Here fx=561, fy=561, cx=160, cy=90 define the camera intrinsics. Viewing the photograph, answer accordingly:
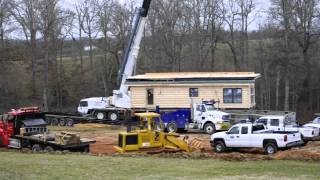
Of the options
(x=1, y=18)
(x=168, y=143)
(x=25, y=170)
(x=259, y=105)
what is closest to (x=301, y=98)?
(x=259, y=105)

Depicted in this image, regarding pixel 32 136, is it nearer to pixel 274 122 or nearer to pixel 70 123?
pixel 274 122

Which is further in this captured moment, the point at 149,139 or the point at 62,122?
the point at 62,122

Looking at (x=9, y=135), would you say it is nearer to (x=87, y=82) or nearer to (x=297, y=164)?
(x=297, y=164)

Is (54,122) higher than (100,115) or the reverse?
the reverse

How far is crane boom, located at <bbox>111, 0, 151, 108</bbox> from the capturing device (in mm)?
45875

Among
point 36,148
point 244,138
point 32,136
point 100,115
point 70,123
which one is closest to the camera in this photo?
point 36,148

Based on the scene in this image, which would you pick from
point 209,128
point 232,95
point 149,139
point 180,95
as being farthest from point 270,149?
point 180,95

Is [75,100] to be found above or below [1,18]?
below

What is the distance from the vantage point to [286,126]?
32.1m

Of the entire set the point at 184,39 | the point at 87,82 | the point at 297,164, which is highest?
the point at 184,39

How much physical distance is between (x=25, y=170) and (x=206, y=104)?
25.7m

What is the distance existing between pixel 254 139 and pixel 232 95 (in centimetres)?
1915

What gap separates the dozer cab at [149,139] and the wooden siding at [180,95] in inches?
750

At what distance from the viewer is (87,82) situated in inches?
2936
